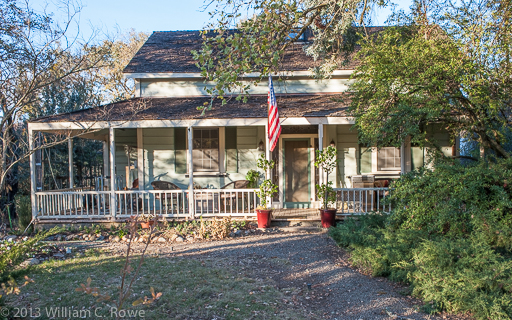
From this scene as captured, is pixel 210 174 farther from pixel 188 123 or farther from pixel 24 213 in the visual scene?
pixel 24 213

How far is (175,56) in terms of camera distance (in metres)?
13.1

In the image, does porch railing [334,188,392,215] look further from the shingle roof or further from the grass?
the grass

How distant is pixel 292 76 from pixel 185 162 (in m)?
4.55

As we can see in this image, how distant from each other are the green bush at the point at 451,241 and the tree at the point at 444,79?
4.16ft

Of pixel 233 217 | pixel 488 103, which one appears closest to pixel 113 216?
pixel 233 217

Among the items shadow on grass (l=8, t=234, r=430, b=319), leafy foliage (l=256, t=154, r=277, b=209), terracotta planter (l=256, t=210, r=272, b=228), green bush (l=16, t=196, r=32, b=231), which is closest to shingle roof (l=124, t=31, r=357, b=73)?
leafy foliage (l=256, t=154, r=277, b=209)

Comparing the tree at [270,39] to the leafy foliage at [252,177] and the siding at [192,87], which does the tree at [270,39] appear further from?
the leafy foliage at [252,177]

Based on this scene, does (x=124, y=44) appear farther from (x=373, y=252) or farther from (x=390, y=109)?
(x=373, y=252)

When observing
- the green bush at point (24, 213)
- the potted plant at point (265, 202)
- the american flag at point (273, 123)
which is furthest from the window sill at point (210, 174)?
the green bush at point (24, 213)

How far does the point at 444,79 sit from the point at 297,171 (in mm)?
5690

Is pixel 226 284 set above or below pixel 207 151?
below

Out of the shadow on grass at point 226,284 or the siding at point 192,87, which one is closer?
the shadow on grass at point 226,284

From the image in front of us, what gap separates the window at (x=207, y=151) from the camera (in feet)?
38.9

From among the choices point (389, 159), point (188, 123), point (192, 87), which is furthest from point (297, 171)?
point (192, 87)
